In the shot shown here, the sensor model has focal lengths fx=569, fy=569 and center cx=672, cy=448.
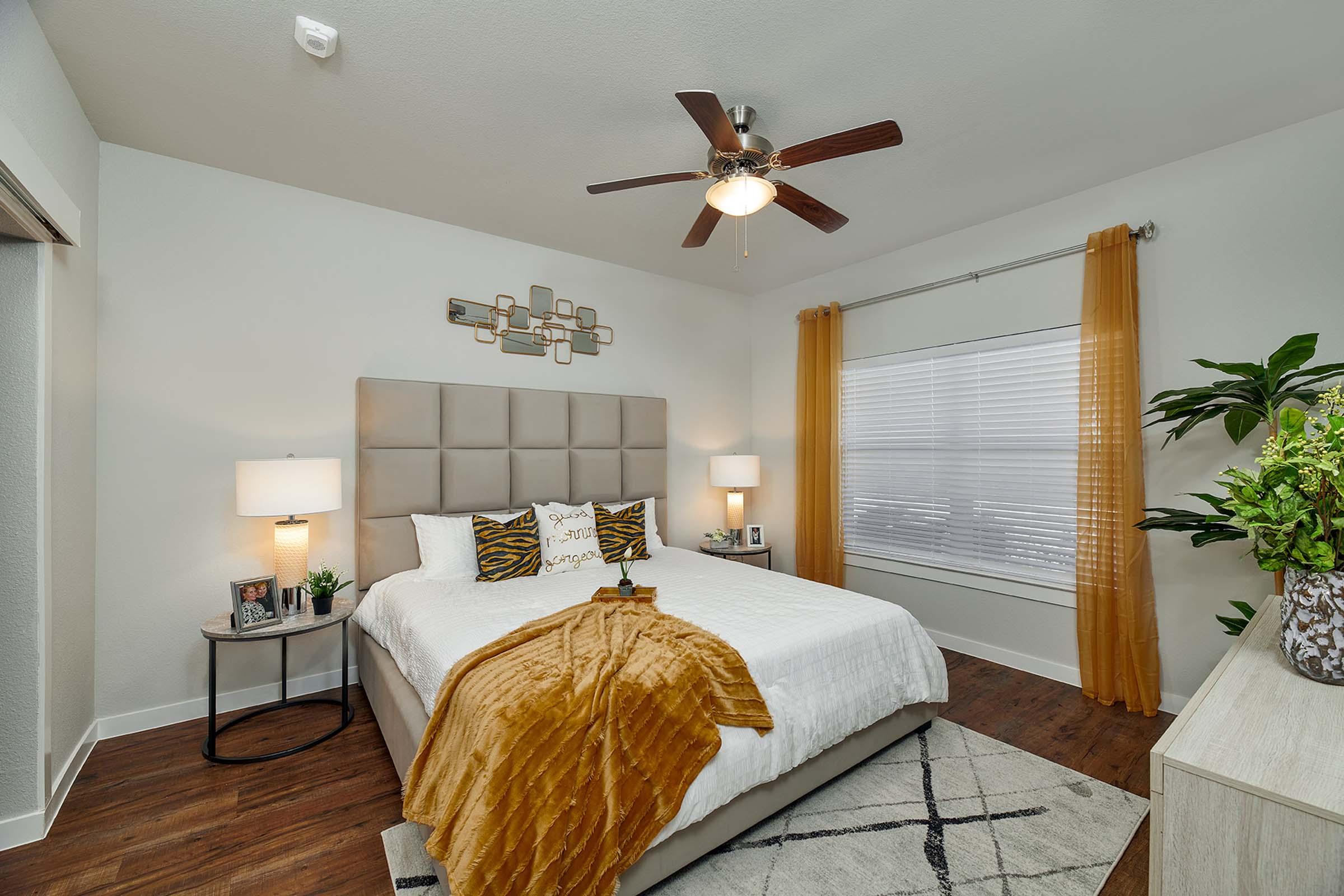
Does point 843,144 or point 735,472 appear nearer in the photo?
point 843,144

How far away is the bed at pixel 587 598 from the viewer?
191 cm

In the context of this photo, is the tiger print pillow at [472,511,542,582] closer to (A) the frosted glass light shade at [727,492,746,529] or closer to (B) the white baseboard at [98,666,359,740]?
(B) the white baseboard at [98,666,359,740]

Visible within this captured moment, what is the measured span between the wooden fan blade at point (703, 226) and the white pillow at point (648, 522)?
1.74 m

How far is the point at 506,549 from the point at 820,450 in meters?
2.37

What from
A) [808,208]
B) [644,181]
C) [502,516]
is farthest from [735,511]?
[644,181]

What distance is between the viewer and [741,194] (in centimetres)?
219

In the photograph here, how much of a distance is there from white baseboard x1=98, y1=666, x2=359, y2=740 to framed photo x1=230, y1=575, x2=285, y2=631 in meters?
0.44

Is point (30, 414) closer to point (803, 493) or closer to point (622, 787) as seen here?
point (622, 787)

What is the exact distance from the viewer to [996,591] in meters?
3.44

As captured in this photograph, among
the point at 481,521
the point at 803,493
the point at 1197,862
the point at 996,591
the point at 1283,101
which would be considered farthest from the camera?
the point at 803,493

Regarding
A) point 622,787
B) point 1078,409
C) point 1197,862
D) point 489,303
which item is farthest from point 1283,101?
point 489,303

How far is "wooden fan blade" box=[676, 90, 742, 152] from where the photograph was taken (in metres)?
1.65

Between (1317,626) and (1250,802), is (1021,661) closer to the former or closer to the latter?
(1317,626)

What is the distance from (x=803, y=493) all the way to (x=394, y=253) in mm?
3189
